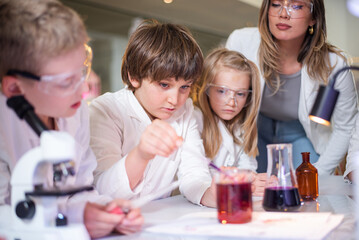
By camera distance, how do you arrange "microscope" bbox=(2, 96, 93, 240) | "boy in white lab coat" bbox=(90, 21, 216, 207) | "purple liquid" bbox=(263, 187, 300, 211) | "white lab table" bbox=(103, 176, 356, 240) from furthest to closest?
"boy in white lab coat" bbox=(90, 21, 216, 207) < "purple liquid" bbox=(263, 187, 300, 211) < "white lab table" bbox=(103, 176, 356, 240) < "microscope" bbox=(2, 96, 93, 240)

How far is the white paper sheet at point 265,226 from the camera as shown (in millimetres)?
816

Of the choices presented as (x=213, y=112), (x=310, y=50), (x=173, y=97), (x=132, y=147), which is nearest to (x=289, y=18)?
(x=310, y=50)

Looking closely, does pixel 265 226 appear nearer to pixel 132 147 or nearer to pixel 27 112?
pixel 27 112

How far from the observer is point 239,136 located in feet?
6.70

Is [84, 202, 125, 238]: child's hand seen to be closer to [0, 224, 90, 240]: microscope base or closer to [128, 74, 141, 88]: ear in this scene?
[0, 224, 90, 240]: microscope base

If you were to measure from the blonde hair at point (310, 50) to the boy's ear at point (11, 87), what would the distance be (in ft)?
4.79

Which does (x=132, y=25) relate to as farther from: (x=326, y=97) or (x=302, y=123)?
(x=326, y=97)

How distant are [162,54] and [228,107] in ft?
1.67

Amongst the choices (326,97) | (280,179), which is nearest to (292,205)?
(280,179)

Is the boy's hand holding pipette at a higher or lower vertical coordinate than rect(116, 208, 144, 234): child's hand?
higher

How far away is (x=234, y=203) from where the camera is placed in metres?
0.95

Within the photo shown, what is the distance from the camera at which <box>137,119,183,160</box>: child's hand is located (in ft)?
3.25

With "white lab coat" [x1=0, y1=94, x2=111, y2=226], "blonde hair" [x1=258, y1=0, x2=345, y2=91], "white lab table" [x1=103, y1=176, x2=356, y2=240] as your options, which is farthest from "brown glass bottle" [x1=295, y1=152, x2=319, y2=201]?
"blonde hair" [x1=258, y1=0, x2=345, y2=91]

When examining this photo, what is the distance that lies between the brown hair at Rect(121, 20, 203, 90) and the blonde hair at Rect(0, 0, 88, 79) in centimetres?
64
